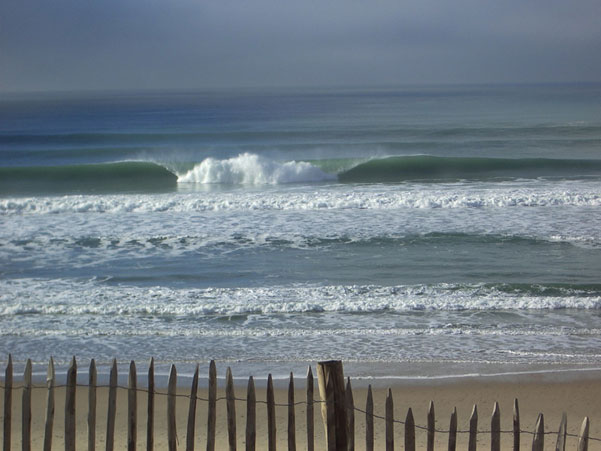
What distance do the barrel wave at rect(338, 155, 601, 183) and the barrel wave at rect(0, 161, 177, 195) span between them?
287 inches

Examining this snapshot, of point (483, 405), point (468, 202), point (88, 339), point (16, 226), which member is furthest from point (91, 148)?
point (483, 405)

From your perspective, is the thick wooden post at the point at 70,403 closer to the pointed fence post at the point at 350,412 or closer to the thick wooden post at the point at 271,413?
the thick wooden post at the point at 271,413

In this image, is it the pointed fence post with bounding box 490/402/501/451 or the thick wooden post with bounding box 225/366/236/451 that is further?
the thick wooden post with bounding box 225/366/236/451

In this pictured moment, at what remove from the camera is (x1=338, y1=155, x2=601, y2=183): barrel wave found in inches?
1087

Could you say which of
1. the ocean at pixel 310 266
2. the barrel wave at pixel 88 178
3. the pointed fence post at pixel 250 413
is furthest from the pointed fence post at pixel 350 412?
the barrel wave at pixel 88 178

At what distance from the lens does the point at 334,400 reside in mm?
4484

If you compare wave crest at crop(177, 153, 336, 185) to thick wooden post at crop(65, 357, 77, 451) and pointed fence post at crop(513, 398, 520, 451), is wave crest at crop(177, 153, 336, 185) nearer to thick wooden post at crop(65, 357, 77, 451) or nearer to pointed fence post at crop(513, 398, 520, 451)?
thick wooden post at crop(65, 357, 77, 451)

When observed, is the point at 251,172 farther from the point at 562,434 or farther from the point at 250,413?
the point at 562,434

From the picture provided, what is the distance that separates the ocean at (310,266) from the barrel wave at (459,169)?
0.15 metres

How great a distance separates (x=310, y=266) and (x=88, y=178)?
61.6 feet

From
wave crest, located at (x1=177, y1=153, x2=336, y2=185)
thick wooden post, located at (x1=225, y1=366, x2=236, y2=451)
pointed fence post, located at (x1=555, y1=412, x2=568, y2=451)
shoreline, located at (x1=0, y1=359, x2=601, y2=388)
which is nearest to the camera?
pointed fence post, located at (x1=555, y1=412, x2=568, y2=451)

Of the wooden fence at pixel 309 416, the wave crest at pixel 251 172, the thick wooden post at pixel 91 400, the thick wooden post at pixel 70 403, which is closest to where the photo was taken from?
the wooden fence at pixel 309 416

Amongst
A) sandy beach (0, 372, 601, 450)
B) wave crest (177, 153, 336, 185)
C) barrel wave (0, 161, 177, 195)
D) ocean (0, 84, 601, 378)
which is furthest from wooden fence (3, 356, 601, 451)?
wave crest (177, 153, 336, 185)

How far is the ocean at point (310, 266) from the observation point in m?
8.97
